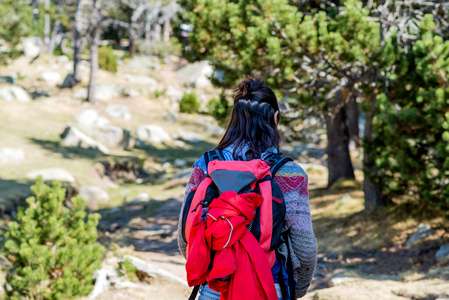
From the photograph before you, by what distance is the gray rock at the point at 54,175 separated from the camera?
472 inches

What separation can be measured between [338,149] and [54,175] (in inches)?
282

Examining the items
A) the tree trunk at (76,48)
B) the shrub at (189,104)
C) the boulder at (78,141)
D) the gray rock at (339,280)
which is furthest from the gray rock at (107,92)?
the gray rock at (339,280)

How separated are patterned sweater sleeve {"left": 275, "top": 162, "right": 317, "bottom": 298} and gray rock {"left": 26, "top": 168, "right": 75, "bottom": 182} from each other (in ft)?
35.8

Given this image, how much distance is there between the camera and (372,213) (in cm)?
859

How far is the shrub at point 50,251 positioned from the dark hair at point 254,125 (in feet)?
11.3

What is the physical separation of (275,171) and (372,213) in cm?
712

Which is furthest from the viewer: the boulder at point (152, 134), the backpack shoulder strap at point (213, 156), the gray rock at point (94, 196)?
the boulder at point (152, 134)

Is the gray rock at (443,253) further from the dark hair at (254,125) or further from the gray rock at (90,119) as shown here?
the gray rock at (90,119)

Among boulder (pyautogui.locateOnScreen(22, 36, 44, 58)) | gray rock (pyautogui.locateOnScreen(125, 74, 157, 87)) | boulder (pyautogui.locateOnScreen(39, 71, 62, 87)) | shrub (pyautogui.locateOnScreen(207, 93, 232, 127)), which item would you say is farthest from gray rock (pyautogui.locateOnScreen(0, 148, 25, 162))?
boulder (pyautogui.locateOnScreen(22, 36, 44, 58))

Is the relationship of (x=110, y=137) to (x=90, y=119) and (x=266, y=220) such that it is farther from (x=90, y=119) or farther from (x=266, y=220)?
(x=266, y=220)

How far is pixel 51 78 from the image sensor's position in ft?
→ 88.9

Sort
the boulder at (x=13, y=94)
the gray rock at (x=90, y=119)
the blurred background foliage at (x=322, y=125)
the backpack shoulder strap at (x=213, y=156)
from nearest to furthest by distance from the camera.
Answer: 1. the backpack shoulder strap at (x=213, y=156)
2. the blurred background foliage at (x=322, y=125)
3. the gray rock at (x=90, y=119)
4. the boulder at (x=13, y=94)

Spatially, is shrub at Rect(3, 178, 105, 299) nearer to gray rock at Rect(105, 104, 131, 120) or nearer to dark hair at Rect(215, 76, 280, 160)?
dark hair at Rect(215, 76, 280, 160)

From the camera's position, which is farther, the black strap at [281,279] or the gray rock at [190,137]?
the gray rock at [190,137]
